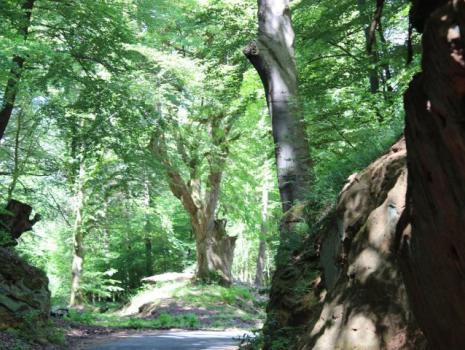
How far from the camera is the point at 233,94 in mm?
14109

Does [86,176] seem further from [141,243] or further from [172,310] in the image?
[141,243]

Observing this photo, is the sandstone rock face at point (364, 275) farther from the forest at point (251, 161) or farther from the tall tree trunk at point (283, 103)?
the tall tree trunk at point (283, 103)

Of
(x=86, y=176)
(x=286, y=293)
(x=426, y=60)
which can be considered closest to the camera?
(x=426, y=60)

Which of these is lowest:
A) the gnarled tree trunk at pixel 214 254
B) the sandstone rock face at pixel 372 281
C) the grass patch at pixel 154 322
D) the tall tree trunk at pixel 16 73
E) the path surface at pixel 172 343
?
the path surface at pixel 172 343

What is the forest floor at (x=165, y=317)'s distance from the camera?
14562 millimetres

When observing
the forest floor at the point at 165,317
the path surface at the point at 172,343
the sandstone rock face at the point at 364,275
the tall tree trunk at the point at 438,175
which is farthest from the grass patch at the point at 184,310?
the tall tree trunk at the point at 438,175

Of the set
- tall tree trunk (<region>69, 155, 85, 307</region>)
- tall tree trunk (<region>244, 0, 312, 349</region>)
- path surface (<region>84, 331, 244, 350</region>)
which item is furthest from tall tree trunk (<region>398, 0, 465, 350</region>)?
tall tree trunk (<region>69, 155, 85, 307</region>)

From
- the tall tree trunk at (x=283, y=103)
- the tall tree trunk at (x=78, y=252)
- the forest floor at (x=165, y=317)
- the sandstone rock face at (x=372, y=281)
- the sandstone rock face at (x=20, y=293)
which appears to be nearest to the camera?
the sandstone rock face at (x=372, y=281)

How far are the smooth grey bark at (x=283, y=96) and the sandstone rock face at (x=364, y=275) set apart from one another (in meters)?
1.92

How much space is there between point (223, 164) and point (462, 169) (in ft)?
72.3

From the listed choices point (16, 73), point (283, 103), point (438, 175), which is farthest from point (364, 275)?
point (16, 73)

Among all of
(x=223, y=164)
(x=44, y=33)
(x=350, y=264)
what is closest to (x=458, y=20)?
(x=350, y=264)

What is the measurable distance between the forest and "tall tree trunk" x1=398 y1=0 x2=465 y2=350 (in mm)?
11

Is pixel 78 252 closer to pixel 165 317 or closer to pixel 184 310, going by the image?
pixel 184 310
